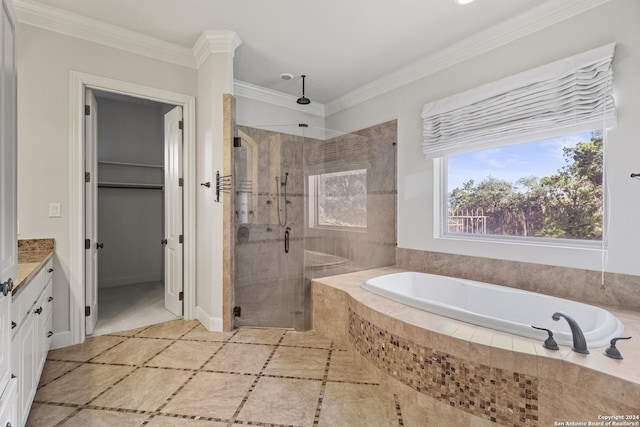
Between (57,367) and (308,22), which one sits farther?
(308,22)

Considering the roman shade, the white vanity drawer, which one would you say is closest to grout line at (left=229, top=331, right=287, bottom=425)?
the white vanity drawer

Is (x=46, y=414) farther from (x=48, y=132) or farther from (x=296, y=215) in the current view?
(x=296, y=215)

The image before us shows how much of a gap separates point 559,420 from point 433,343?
578 millimetres

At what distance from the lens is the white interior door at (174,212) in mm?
3184

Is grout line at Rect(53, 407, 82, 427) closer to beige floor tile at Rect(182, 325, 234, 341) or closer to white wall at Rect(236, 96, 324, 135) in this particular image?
beige floor tile at Rect(182, 325, 234, 341)

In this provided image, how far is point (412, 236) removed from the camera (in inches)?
129

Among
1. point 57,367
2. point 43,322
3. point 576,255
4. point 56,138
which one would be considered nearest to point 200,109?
point 56,138

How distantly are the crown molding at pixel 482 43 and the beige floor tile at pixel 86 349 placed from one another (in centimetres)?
363

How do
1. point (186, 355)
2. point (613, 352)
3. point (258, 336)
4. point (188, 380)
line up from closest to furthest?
1. point (613, 352)
2. point (188, 380)
3. point (186, 355)
4. point (258, 336)

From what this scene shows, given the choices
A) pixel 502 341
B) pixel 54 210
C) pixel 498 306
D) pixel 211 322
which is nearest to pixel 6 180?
pixel 54 210

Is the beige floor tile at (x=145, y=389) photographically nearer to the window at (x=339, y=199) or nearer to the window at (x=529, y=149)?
the window at (x=339, y=199)

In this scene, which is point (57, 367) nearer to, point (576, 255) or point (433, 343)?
point (433, 343)

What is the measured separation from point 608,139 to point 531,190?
1.98 feet

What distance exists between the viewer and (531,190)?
2.56m
